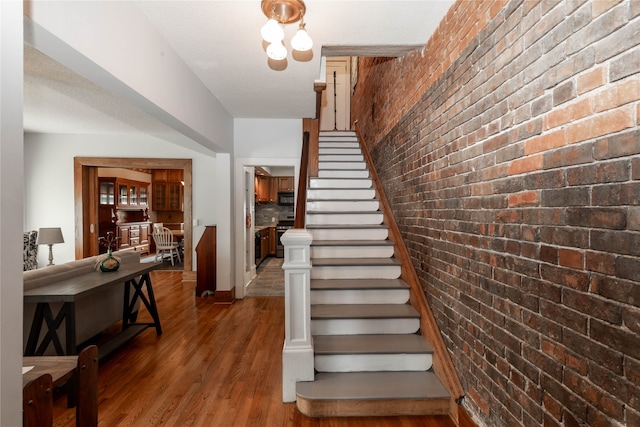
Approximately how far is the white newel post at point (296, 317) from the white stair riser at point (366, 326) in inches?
14.8

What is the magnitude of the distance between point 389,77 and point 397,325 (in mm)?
2618

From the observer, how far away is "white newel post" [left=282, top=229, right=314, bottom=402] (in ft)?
6.83

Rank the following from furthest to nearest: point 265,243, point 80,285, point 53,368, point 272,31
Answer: point 265,243 < point 80,285 < point 272,31 < point 53,368

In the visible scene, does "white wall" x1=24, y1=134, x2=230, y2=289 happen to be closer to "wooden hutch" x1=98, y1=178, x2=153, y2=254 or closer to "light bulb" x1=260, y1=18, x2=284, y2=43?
"wooden hutch" x1=98, y1=178, x2=153, y2=254

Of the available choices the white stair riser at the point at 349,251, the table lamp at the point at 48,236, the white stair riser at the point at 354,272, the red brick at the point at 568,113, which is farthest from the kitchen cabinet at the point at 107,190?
the red brick at the point at 568,113

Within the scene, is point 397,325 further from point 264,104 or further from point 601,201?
point 264,104

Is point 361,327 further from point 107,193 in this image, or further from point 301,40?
point 107,193

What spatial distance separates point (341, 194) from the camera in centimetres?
396

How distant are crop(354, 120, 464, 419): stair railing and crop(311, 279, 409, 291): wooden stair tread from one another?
114 mm

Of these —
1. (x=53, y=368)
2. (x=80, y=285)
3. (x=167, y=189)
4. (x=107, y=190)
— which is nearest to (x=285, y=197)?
(x=167, y=189)

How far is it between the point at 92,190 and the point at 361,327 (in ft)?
18.5

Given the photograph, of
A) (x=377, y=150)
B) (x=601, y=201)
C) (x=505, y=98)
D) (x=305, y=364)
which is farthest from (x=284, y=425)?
(x=377, y=150)

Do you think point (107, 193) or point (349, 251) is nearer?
point (349, 251)

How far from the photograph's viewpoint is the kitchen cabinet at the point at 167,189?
30.5 feet
